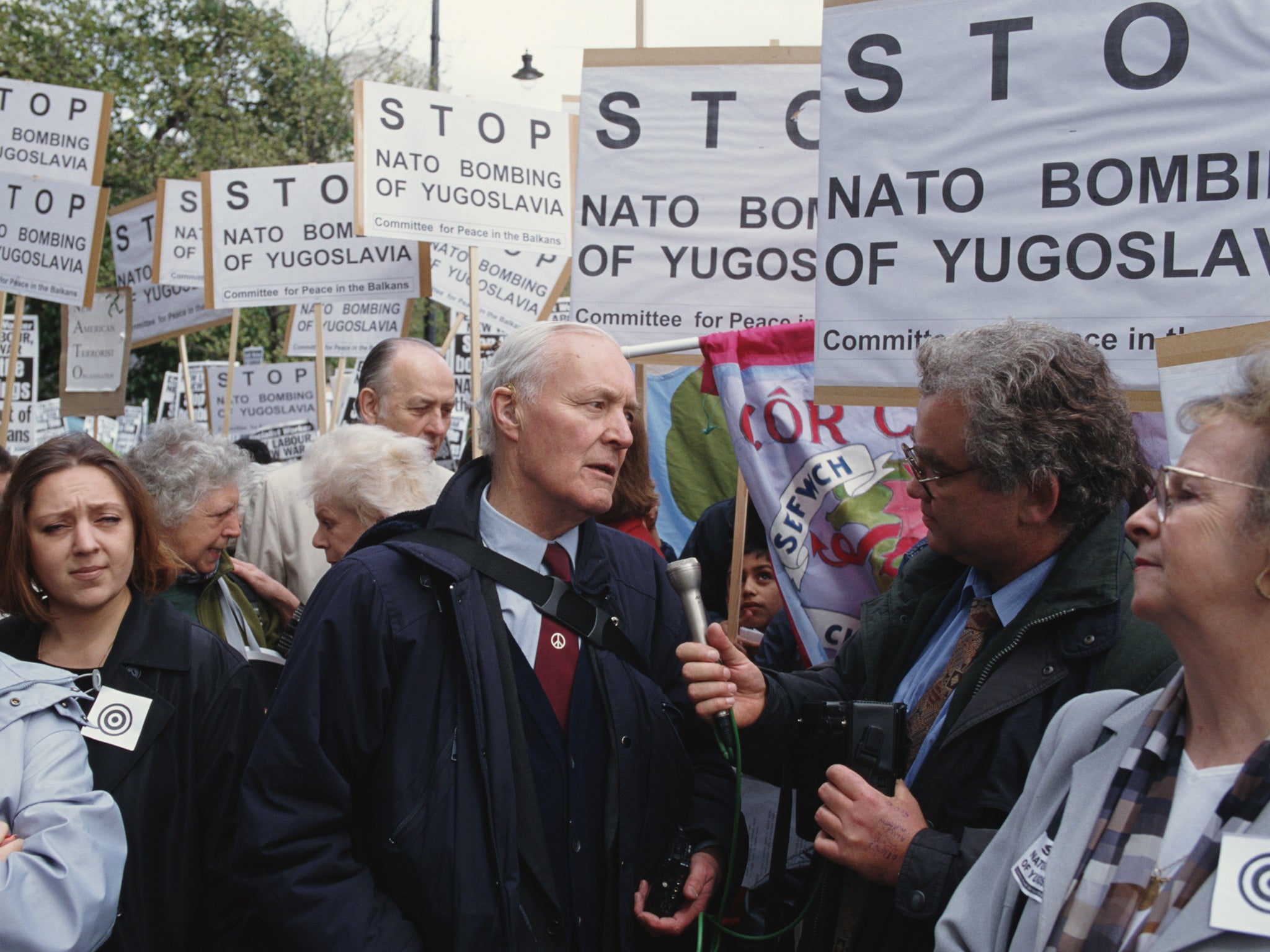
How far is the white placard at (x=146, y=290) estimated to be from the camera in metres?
8.78

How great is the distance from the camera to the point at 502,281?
7383mm

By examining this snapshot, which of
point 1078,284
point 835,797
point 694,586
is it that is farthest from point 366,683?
point 1078,284

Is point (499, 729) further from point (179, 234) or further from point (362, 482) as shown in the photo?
point (179, 234)

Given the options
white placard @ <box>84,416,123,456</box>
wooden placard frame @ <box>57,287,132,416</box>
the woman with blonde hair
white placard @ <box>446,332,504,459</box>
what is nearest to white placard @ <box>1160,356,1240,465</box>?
the woman with blonde hair

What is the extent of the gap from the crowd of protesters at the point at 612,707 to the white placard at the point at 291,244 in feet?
13.8

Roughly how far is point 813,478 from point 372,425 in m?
2.11

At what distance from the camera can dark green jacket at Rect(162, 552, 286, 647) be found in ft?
11.9

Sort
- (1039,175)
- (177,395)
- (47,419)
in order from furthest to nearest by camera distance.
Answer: (177,395), (47,419), (1039,175)

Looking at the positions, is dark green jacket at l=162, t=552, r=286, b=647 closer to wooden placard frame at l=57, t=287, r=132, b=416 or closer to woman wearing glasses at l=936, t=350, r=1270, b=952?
woman wearing glasses at l=936, t=350, r=1270, b=952

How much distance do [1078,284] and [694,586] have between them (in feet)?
4.09

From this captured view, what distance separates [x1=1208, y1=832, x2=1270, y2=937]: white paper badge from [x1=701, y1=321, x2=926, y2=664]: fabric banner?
66.7 inches

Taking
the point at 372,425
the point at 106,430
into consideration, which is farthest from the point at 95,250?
the point at 106,430

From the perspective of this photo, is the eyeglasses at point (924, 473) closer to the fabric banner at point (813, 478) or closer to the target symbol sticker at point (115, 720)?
the fabric banner at point (813, 478)

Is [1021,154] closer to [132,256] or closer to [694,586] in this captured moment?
[694,586]
